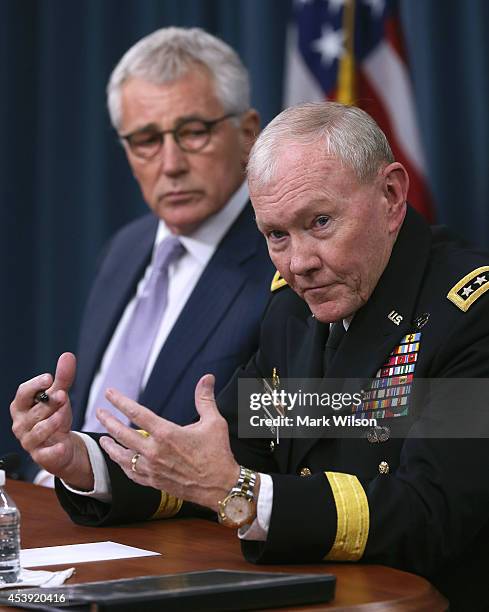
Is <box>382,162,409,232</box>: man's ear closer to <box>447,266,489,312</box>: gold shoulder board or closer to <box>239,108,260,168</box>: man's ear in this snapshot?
<box>447,266,489,312</box>: gold shoulder board

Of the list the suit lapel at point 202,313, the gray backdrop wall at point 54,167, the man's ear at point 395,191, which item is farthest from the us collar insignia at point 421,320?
the gray backdrop wall at point 54,167

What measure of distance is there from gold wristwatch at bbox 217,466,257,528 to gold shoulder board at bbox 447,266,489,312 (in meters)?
0.56

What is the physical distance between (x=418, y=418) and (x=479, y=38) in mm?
2271

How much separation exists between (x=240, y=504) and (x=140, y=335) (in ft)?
5.51

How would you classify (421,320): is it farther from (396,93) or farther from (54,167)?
(54,167)

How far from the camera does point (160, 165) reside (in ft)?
11.4

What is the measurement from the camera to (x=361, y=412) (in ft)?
7.11

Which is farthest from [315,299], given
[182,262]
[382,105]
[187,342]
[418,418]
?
[382,105]

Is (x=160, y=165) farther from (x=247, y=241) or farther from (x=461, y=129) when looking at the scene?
(x=461, y=129)

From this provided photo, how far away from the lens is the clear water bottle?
1.69m

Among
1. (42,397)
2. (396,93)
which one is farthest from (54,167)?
(42,397)

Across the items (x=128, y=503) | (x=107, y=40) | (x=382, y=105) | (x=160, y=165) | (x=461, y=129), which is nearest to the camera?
(x=128, y=503)

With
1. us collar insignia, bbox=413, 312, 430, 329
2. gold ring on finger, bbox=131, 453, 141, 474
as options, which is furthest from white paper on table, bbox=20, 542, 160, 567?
us collar insignia, bbox=413, 312, 430, 329

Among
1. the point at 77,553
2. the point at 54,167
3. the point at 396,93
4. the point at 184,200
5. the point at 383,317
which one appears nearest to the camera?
the point at 77,553
